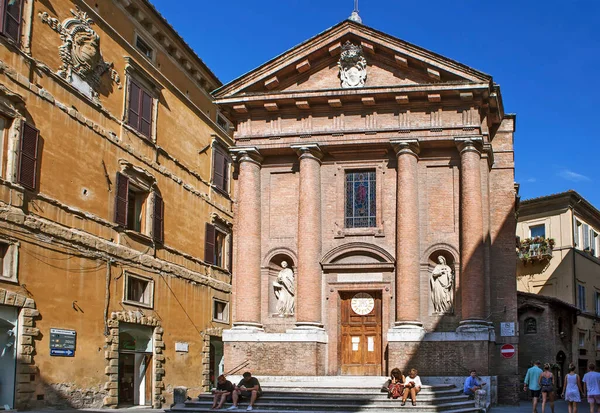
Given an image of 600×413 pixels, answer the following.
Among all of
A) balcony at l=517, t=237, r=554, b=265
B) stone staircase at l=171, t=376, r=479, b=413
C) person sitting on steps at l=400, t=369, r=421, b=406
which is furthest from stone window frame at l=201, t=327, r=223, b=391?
balcony at l=517, t=237, r=554, b=265

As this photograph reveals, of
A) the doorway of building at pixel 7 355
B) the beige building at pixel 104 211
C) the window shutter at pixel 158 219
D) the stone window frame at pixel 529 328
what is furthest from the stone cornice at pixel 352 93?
the stone window frame at pixel 529 328

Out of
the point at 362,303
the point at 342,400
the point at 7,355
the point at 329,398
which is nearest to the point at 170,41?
the point at 362,303

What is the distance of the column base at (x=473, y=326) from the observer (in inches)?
945

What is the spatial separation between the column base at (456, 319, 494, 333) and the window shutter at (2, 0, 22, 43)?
1561 centimetres

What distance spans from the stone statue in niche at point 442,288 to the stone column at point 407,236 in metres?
0.55

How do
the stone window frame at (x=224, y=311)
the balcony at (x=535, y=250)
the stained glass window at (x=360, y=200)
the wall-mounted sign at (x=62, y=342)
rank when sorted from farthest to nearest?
the balcony at (x=535, y=250)
the stone window frame at (x=224, y=311)
the stained glass window at (x=360, y=200)
the wall-mounted sign at (x=62, y=342)

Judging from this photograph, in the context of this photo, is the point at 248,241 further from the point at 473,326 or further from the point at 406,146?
the point at 473,326

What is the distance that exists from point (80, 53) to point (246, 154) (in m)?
6.41

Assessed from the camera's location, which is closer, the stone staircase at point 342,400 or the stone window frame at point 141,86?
the stone staircase at point 342,400

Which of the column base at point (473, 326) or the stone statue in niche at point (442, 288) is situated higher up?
the stone statue in niche at point (442, 288)

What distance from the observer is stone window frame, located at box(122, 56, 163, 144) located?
2933cm

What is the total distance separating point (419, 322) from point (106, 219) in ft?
36.5

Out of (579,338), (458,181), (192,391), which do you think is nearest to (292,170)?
(458,181)

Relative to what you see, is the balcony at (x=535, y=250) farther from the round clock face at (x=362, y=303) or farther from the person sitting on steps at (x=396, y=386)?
the person sitting on steps at (x=396, y=386)
